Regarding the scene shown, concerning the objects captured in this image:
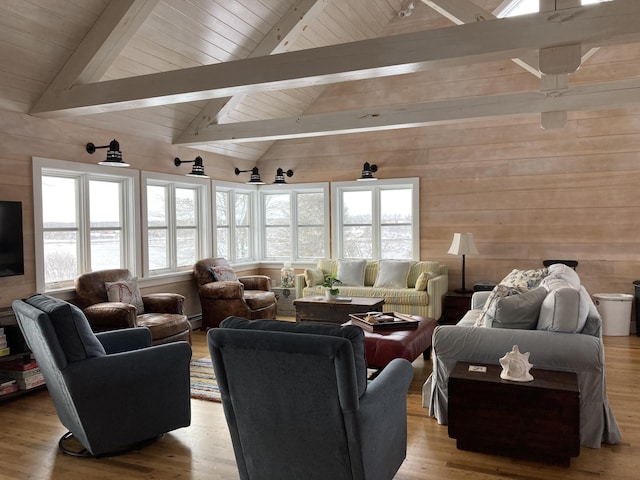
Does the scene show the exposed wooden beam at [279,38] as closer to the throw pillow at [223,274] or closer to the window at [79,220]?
the window at [79,220]

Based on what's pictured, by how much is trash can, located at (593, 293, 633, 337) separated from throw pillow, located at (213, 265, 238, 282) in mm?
4589

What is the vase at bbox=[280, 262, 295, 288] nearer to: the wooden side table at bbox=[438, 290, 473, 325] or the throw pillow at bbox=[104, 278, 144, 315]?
the wooden side table at bbox=[438, 290, 473, 325]

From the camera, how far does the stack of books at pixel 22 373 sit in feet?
13.8

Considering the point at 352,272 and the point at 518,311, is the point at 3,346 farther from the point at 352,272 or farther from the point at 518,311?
the point at 352,272

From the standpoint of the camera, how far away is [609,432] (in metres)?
3.18

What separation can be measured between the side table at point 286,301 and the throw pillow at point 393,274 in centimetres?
135

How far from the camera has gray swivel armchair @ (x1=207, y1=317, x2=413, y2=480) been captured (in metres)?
2.25

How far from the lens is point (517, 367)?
305 centimetres

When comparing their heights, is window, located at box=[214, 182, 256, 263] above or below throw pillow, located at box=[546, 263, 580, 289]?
above

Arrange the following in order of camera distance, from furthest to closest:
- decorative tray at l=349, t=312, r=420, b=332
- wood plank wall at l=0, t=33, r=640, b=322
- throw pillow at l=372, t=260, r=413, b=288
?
throw pillow at l=372, t=260, r=413, b=288, wood plank wall at l=0, t=33, r=640, b=322, decorative tray at l=349, t=312, r=420, b=332

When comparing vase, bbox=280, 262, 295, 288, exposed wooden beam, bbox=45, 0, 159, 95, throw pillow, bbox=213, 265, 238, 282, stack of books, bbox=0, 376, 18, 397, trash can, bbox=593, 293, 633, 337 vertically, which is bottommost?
stack of books, bbox=0, 376, 18, 397

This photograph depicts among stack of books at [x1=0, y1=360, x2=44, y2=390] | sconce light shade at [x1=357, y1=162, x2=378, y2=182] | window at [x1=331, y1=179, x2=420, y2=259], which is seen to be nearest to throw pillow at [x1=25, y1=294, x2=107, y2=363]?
stack of books at [x1=0, y1=360, x2=44, y2=390]

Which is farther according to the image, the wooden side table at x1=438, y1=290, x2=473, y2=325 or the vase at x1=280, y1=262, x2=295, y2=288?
the vase at x1=280, y1=262, x2=295, y2=288

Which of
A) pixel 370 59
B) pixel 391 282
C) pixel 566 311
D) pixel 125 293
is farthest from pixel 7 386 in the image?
pixel 391 282
